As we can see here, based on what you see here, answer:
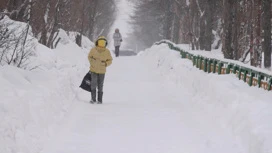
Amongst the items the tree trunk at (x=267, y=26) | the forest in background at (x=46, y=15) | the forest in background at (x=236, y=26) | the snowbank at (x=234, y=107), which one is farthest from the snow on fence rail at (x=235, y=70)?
the forest in background at (x=46, y=15)

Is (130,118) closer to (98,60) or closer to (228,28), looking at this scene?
(98,60)

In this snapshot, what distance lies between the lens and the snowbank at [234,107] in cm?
596

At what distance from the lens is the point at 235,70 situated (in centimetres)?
1052

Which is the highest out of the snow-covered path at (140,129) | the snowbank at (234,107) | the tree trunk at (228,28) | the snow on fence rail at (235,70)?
the tree trunk at (228,28)

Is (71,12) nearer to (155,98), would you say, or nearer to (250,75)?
(155,98)

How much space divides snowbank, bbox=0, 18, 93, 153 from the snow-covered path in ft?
0.88

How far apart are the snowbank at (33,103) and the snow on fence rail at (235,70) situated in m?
3.99

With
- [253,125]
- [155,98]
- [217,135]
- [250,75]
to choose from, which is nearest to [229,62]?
[250,75]

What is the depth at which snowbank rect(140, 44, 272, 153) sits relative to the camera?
235 inches

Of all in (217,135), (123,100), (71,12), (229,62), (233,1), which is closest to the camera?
(217,135)

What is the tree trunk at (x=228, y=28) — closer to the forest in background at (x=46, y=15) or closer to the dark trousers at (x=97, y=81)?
the dark trousers at (x=97, y=81)

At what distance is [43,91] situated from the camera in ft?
28.3

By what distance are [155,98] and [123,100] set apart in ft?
3.10

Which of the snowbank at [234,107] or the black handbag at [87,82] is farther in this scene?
the black handbag at [87,82]
